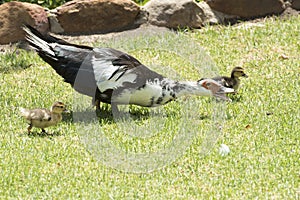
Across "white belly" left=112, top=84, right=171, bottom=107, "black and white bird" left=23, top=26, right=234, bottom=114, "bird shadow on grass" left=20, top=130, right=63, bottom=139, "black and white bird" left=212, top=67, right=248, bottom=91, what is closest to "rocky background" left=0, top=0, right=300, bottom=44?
"black and white bird" left=23, top=26, right=234, bottom=114

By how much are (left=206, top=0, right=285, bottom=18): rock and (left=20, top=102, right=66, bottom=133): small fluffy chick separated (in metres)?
4.11

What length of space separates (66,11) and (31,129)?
9.88 ft

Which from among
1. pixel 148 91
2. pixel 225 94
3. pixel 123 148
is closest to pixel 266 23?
pixel 225 94

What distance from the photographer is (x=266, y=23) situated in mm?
10602

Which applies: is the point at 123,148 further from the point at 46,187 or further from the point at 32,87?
the point at 32,87

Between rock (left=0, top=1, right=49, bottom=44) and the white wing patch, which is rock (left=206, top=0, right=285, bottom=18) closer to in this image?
rock (left=0, top=1, right=49, bottom=44)

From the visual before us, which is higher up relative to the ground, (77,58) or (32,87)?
(77,58)

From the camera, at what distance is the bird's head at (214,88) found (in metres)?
7.95

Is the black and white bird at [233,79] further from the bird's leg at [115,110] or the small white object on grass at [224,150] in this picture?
the small white object on grass at [224,150]

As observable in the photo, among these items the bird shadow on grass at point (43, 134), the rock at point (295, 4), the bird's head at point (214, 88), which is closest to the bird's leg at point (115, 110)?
the bird shadow on grass at point (43, 134)

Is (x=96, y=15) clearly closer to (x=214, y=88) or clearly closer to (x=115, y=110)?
(x=115, y=110)

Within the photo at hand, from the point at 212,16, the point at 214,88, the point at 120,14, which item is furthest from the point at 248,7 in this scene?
the point at 214,88

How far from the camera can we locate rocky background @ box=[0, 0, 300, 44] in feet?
32.6

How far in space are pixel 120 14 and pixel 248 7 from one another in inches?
73.5
